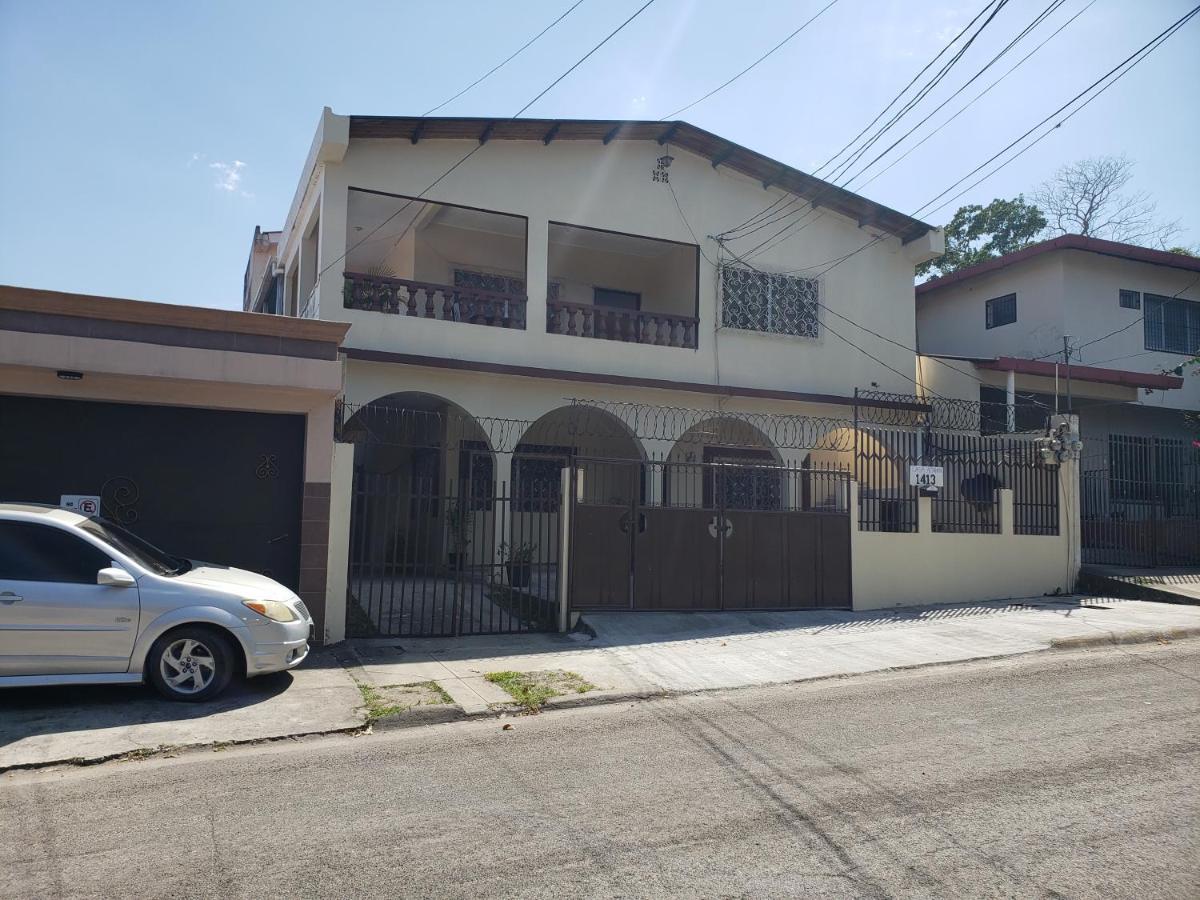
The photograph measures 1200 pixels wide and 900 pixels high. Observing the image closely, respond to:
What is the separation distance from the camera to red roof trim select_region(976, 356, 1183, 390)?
17.3m

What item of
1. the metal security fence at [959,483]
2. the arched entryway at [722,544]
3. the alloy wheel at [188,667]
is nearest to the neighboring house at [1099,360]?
the metal security fence at [959,483]

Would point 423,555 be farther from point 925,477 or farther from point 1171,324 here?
point 1171,324

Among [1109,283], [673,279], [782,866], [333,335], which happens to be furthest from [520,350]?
[1109,283]

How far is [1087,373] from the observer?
703 inches

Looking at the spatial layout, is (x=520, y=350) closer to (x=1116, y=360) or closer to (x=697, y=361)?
(x=697, y=361)

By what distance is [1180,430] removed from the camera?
2211cm

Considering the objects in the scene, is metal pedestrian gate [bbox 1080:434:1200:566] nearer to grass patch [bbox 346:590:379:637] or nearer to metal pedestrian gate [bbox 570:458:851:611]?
metal pedestrian gate [bbox 570:458:851:611]

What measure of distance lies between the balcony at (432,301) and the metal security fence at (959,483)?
6.08m

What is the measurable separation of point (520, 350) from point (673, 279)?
14.8 feet

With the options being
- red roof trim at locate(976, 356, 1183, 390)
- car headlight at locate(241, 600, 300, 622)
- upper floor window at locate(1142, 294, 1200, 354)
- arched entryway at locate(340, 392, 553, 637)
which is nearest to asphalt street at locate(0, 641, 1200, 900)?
car headlight at locate(241, 600, 300, 622)

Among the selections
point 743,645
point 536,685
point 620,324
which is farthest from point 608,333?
point 536,685

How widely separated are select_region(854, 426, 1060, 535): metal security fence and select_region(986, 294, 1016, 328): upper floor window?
312 inches

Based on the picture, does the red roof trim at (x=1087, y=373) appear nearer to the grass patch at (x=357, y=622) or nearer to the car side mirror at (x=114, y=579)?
the grass patch at (x=357, y=622)

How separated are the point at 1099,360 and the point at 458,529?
15435mm
